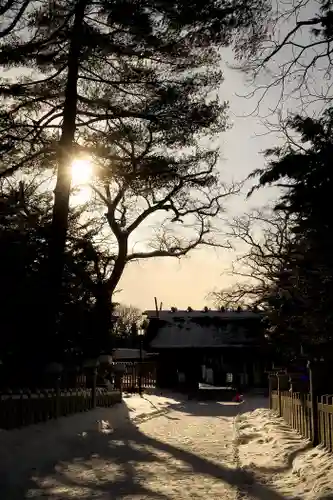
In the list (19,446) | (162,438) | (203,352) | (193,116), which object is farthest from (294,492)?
(203,352)

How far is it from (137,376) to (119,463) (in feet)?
85.5

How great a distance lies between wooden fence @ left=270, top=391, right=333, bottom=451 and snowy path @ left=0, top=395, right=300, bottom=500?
3.68 ft

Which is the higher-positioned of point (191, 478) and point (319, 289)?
point (319, 289)

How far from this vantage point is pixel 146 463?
8945mm

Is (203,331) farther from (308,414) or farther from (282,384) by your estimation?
(308,414)

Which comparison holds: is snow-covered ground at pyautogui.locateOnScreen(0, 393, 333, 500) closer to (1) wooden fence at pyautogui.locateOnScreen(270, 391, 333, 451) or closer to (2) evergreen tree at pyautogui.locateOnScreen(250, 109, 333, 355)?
(1) wooden fence at pyautogui.locateOnScreen(270, 391, 333, 451)

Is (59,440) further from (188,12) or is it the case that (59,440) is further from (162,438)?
(188,12)

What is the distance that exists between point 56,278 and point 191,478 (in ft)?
24.2

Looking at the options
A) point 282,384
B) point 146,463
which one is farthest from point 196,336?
point 146,463

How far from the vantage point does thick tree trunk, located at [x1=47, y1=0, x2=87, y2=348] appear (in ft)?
45.4

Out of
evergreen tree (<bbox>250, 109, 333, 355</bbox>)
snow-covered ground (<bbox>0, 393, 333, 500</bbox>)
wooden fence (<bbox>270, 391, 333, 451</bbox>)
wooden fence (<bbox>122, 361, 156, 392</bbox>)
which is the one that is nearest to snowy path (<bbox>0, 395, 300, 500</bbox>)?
snow-covered ground (<bbox>0, 393, 333, 500</bbox>)

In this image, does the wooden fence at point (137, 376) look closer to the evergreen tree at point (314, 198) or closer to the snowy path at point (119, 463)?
the snowy path at point (119, 463)

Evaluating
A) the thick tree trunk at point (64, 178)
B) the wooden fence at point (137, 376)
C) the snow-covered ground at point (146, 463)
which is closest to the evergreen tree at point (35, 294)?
the thick tree trunk at point (64, 178)

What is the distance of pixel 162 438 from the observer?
1266 cm
